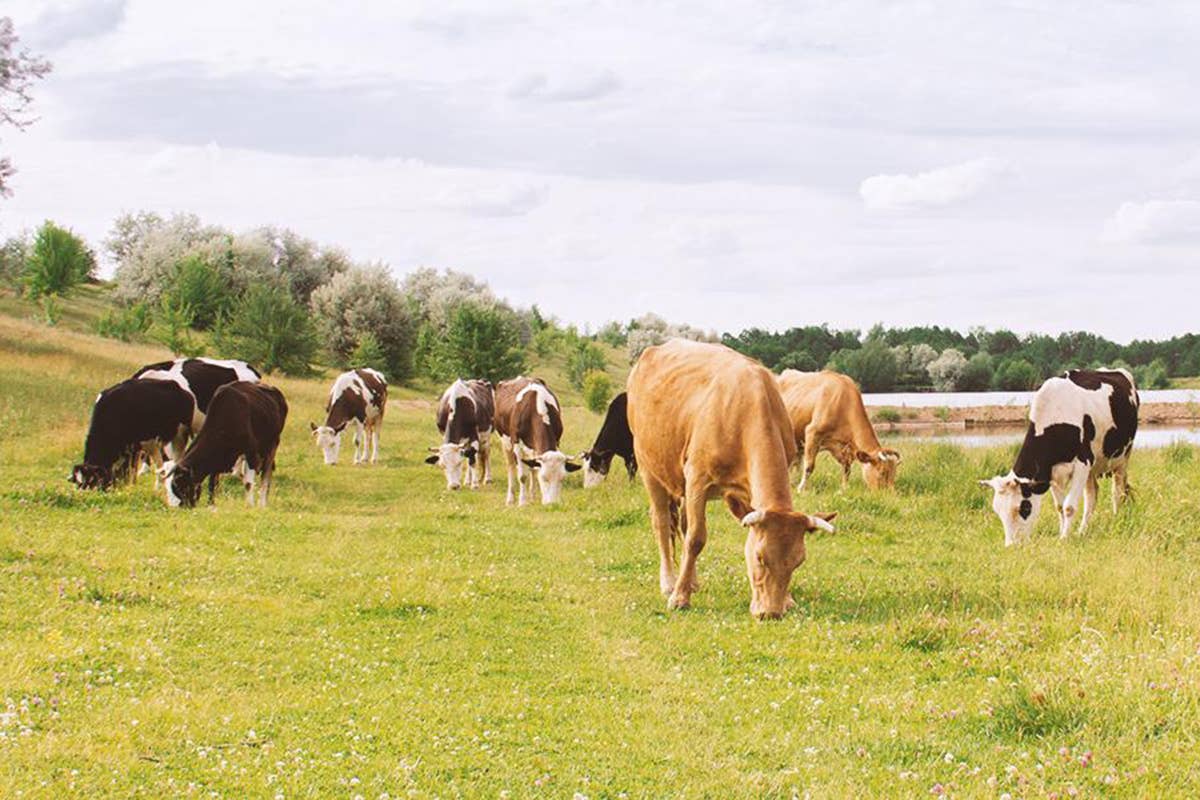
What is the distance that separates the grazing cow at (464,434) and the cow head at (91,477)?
7.08m

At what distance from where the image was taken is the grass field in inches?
256

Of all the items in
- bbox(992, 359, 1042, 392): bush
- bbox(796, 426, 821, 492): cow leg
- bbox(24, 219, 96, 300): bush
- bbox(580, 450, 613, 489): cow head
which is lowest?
bbox(580, 450, 613, 489): cow head

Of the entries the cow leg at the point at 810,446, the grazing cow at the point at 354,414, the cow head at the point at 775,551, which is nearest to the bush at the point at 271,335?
the grazing cow at the point at 354,414

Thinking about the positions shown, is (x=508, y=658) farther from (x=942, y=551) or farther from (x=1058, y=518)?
(x=1058, y=518)

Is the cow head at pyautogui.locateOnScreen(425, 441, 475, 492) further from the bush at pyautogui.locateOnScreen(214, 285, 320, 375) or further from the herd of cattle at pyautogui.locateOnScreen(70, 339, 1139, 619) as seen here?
the bush at pyautogui.locateOnScreen(214, 285, 320, 375)

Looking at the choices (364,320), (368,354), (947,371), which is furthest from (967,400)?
(364,320)

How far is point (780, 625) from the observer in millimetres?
10312

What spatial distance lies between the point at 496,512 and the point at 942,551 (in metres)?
8.72

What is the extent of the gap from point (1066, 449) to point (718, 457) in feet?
27.9

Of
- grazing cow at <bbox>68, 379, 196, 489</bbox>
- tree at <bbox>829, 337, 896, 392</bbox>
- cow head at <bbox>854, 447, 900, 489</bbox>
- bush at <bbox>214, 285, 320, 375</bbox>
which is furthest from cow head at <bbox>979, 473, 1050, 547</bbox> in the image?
tree at <bbox>829, 337, 896, 392</bbox>

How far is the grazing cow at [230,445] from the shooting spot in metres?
18.4

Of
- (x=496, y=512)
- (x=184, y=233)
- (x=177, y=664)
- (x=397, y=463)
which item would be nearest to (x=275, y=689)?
(x=177, y=664)

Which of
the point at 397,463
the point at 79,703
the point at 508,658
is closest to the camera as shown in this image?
the point at 79,703

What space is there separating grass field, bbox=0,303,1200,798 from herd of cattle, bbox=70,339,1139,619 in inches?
31.6
